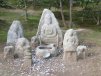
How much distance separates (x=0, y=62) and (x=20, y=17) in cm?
1327

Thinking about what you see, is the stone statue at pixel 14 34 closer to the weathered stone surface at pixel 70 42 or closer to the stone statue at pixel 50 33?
the stone statue at pixel 50 33

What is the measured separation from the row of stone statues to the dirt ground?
1.12ft

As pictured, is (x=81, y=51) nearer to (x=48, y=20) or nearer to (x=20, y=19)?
(x=48, y=20)

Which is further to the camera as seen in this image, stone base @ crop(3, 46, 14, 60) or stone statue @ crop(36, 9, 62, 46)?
stone statue @ crop(36, 9, 62, 46)

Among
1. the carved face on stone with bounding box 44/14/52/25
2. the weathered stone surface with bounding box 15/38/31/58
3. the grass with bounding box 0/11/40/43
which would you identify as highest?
the carved face on stone with bounding box 44/14/52/25

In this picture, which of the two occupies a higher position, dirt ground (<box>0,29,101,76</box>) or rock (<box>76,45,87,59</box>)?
rock (<box>76,45,87,59</box>)

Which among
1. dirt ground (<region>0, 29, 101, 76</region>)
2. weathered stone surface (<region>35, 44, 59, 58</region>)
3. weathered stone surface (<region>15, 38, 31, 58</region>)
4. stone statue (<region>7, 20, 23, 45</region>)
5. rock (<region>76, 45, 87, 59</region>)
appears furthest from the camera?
stone statue (<region>7, 20, 23, 45</region>)

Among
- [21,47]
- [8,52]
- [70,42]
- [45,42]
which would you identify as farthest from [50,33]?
[8,52]

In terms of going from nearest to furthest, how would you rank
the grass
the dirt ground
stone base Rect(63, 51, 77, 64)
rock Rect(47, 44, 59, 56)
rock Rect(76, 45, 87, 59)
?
the dirt ground → stone base Rect(63, 51, 77, 64) → rock Rect(76, 45, 87, 59) → rock Rect(47, 44, 59, 56) → the grass

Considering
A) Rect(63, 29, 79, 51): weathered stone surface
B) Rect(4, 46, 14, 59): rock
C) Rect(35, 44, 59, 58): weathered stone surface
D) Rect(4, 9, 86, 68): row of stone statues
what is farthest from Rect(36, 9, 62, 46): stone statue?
Rect(4, 46, 14, 59): rock

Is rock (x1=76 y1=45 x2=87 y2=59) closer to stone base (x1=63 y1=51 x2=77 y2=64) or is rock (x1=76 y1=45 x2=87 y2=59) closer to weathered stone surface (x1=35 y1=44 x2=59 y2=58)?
stone base (x1=63 y1=51 x2=77 y2=64)

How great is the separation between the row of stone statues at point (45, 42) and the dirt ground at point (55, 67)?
0.34 meters

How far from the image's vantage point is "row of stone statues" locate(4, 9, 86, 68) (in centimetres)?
1330

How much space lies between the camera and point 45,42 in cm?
1559
